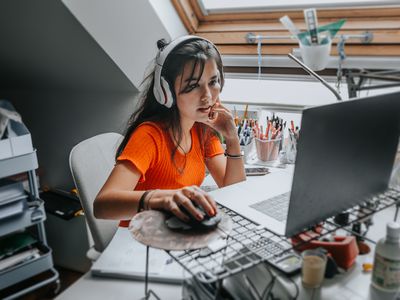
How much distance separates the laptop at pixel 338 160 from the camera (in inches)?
22.7

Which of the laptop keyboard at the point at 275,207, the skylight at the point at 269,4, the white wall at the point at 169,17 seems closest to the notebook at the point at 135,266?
the laptop keyboard at the point at 275,207

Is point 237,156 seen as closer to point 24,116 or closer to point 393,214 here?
point 393,214

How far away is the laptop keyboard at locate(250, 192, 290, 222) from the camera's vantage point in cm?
83

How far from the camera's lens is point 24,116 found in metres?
2.15

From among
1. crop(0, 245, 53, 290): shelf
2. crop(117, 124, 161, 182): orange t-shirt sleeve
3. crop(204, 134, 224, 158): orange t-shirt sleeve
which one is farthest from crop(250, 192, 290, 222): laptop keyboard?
crop(0, 245, 53, 290): shelf

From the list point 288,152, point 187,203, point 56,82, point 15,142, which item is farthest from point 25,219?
point 187,203

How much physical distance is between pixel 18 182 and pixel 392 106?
5.37 ft

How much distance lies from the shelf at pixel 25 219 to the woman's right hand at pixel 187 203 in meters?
1.29

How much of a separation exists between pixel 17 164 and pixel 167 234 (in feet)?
4.25

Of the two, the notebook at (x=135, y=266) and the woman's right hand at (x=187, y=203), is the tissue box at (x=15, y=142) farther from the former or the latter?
the woman's right hand at (x=187, y=203)

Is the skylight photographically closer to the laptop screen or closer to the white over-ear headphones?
the white over-ear headphones

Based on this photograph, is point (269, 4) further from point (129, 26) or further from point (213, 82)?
point (213, 82)

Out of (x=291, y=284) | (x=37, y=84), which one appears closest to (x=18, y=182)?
(x=37, y=84)

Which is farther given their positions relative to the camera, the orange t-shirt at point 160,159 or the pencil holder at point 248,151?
the pencil holder at point 248,151
